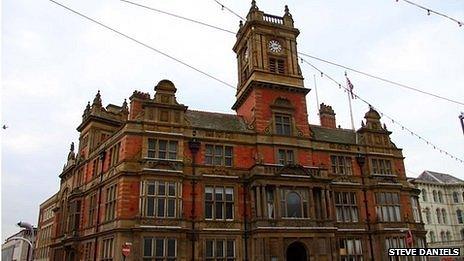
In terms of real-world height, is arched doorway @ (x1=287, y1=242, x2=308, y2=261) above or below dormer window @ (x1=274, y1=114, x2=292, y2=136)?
below

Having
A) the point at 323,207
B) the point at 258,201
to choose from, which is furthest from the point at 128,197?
the point at 323,207

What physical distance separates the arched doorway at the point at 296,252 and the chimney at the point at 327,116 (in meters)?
16.4

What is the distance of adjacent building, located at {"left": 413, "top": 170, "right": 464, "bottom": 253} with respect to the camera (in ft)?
205

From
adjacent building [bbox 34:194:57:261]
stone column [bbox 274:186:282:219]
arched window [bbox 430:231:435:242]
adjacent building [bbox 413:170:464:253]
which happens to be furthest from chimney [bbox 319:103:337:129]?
adjacent building [bbox 34:194:57:261]

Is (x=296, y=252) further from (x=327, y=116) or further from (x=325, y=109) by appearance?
(x=325, y=109)

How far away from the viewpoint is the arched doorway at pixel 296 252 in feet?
103

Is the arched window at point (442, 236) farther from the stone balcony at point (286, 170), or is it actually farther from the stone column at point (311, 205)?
the stone column at point (311, 205)

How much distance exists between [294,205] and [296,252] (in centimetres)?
400

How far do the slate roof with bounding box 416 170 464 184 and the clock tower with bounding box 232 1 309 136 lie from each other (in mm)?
37435

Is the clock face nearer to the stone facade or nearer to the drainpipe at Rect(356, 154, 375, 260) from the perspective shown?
the stone facade

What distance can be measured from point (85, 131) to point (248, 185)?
19406 mm

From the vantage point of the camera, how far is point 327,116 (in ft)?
147

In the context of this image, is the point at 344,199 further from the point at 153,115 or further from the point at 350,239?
the point at 153,115

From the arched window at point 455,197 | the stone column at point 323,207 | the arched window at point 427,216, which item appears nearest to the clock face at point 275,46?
the stone column at point 323,207
